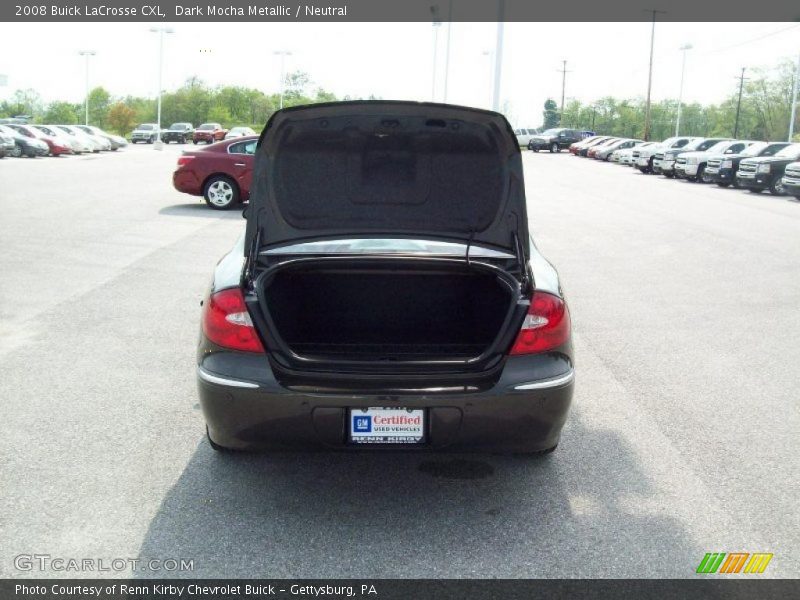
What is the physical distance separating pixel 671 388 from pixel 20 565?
438cm

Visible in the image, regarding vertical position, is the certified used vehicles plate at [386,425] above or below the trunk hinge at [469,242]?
below

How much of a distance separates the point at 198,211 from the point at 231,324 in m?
14.6

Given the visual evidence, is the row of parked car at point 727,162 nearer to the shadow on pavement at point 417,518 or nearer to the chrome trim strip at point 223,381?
the shadow on pavement at point 417,518

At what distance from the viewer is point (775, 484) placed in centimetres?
446

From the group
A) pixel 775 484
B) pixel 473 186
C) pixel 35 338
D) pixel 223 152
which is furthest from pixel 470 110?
pixel 223 152

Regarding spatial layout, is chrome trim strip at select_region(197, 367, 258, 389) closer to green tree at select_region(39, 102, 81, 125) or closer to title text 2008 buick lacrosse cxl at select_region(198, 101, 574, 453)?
title text 2008 buick lacrosse cxl at select_region(198, 101, 574, 453)

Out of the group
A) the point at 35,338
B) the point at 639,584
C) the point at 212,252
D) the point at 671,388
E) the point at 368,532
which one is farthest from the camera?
the point at 212,252

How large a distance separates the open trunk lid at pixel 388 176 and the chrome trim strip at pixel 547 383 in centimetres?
62

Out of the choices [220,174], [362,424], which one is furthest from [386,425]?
[220,174]

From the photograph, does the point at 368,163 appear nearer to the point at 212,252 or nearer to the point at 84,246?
the point at 212,252

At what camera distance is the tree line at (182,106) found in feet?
378

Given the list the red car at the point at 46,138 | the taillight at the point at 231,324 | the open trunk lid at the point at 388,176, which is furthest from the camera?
the red car at the point at 46,138

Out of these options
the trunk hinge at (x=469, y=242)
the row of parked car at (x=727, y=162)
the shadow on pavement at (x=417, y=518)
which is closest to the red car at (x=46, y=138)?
the row of parked car at (x=727, y=162)

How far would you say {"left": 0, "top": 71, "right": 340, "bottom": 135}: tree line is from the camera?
115125mm
